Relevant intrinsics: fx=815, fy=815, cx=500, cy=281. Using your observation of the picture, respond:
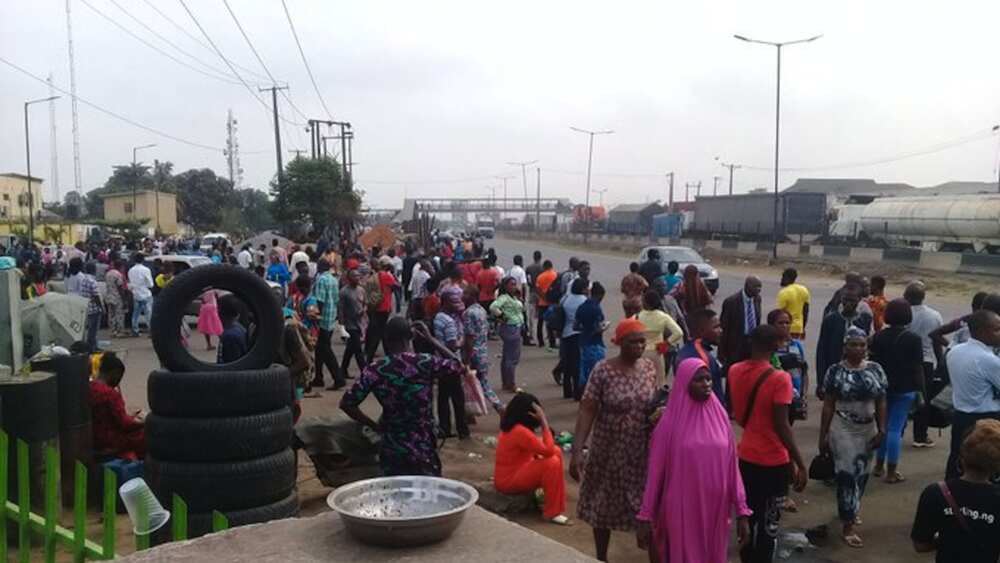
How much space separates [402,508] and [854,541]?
13.3 feet

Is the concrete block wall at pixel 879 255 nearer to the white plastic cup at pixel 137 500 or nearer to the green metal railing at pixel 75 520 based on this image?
the green metal railing at pixel 75 520

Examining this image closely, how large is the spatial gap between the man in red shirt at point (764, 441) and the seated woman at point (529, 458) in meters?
1.67

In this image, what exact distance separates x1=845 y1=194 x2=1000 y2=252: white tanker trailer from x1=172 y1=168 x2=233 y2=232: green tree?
63872 mm

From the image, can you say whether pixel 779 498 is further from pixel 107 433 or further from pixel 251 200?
pixel 251 200

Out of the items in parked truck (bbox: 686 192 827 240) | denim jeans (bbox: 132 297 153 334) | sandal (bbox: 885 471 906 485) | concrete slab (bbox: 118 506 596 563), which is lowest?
sandal (bbox: 885 471 906 485)

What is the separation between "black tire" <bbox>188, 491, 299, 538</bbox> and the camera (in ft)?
16.5

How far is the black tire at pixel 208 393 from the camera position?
5.04 meters

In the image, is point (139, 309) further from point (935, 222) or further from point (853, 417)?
point (935, 222)

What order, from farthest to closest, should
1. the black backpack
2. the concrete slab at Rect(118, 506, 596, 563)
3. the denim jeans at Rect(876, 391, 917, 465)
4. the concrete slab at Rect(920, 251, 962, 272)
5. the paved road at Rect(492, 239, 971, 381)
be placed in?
the concrete slab at Rect(920, 251, 962, 272)
the paved road at Rect(492, 239, 971, 381)
the black backpack
the denim jeans at Rect(876, 391, 917, 465)
the concrete slab at Rect(118, 506, 596, 563)

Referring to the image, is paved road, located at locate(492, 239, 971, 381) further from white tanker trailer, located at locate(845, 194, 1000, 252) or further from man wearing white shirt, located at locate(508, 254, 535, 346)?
white tanker trailer, located at locate(845, 194, 1000, 252)

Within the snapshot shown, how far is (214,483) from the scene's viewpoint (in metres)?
5.07

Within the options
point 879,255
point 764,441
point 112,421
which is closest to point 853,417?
point 764,441

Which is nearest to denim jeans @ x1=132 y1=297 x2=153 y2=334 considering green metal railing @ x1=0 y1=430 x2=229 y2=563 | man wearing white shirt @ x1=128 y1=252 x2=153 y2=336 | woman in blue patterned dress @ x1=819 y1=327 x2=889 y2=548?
man wearing white shirt @ x1=128 y1=252 x2=153 y2=336

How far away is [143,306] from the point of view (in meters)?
16.8
